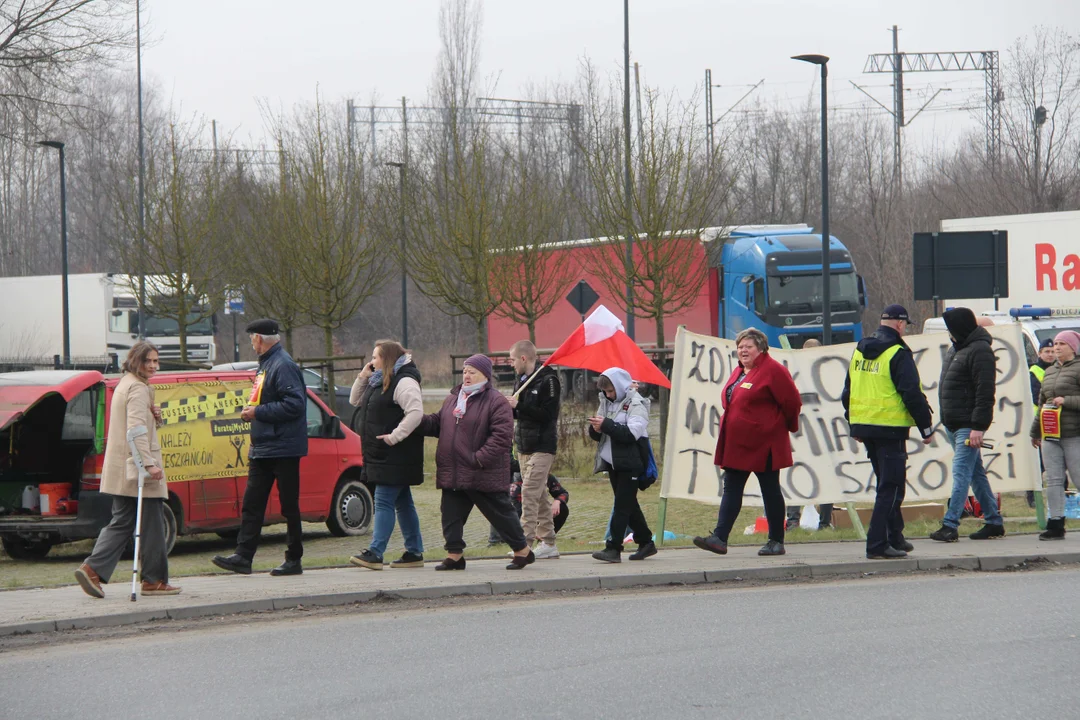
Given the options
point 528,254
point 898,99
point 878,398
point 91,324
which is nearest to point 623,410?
point 878,398

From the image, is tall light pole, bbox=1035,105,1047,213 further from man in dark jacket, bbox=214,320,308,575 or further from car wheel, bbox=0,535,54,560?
man in dark jacket, bbox=214,320,308,575

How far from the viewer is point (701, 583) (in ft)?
31.8

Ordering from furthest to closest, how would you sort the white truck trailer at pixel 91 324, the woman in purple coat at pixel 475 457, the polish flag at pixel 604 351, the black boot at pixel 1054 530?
the white truck trailer at pixel 91 324
the black boot at pixel 1054 530
the polish flag at pixel 604 351
the woman in purple coat at pixel 475 457

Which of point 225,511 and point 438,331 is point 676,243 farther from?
point 438,331

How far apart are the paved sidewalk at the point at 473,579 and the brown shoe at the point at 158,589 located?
10cm

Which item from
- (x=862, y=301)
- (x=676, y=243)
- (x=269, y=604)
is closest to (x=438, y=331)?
(x=862, y=301)

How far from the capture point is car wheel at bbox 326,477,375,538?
1460cm

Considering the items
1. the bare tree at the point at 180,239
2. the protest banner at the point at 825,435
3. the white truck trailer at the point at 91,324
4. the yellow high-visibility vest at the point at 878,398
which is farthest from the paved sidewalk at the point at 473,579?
the white truck trailer at the point at 91,324

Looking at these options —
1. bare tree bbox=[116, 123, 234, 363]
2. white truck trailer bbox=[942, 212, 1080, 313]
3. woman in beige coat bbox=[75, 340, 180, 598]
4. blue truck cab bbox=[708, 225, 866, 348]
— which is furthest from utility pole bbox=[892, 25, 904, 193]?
woman in beige coat bbox=[75, 340, 180, 598]

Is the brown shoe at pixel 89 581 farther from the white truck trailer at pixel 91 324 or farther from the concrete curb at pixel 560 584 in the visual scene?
the white truck trailer at pixel 91 324

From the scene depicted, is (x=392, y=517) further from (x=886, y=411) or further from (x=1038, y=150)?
(x=1038, y=150)

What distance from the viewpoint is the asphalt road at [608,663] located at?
588 cm

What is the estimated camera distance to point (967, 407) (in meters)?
11.1

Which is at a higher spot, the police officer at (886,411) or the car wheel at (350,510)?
the police officer at (886,411)
